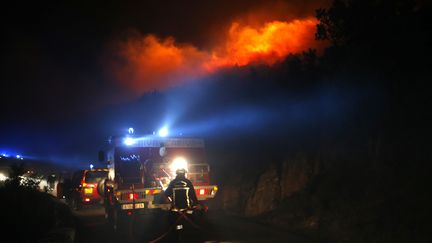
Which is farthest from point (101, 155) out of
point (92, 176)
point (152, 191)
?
point (92, 176)

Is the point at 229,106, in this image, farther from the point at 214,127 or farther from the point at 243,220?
the point at 243,220

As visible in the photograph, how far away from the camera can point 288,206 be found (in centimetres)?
1427

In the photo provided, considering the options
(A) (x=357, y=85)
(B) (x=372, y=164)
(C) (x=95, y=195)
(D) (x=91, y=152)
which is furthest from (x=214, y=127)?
(D) (x=91, y=152)

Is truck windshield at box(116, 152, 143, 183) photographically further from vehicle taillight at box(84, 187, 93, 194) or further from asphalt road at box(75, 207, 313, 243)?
vehicle taillight at box(84, 187, 93, 194)

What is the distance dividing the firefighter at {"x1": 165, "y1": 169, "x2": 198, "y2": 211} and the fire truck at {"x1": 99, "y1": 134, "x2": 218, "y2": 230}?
3416 millimetres

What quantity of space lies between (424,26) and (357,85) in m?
2.71

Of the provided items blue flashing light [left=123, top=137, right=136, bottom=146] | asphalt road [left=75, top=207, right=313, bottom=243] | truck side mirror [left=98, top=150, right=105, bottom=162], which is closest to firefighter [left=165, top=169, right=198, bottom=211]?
asphalt road [left=75, top=207, right=313, bottom=243]

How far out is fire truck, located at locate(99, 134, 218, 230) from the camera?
44.4 ft

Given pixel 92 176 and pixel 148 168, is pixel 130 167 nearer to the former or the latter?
pixel 148 168

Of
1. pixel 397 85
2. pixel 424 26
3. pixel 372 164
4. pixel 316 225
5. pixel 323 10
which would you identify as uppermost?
A: pixel 323 10

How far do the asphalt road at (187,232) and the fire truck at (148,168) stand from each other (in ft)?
1.83

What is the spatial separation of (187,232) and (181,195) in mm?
871

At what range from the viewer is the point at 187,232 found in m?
9.98

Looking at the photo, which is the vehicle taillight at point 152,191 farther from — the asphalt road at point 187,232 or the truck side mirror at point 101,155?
the truck side mirror at point 101,155
